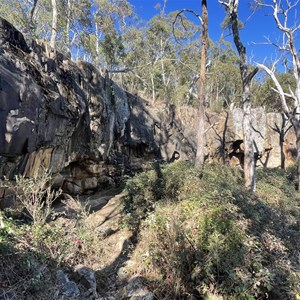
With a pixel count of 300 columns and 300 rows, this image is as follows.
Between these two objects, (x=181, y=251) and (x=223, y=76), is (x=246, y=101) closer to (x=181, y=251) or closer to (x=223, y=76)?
(x=181, y=251)

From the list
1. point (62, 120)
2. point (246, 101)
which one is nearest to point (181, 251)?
point (62, 120)

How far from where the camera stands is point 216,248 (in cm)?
434

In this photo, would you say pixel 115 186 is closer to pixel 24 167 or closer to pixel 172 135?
pixel 172 135

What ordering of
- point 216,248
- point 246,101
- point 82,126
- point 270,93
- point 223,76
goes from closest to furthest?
1. point 216,248
2. point 82,126
3. point 246,101
4. point 270,93
5. point 223,76

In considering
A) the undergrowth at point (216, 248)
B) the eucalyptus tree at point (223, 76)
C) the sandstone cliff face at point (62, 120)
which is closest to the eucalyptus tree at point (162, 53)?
the eucalyptus tree at point (223, 76)

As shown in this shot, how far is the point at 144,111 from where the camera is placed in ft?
44.8

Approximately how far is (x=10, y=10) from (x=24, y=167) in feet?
47.4

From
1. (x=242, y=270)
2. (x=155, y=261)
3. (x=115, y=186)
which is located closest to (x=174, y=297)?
(x=155, y=261)

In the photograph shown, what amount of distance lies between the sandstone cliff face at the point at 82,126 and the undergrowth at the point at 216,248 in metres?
2.85

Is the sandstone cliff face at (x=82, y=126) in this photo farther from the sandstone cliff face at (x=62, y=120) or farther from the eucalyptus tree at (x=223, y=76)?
the eucalyptus tree at (x=223, y=76)

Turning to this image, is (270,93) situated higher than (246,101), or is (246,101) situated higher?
(270,93)

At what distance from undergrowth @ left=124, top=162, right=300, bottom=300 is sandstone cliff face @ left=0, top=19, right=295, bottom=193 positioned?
2.85 m

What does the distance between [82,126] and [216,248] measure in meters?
5.52

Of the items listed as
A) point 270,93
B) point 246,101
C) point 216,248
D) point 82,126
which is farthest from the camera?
point 270,93
